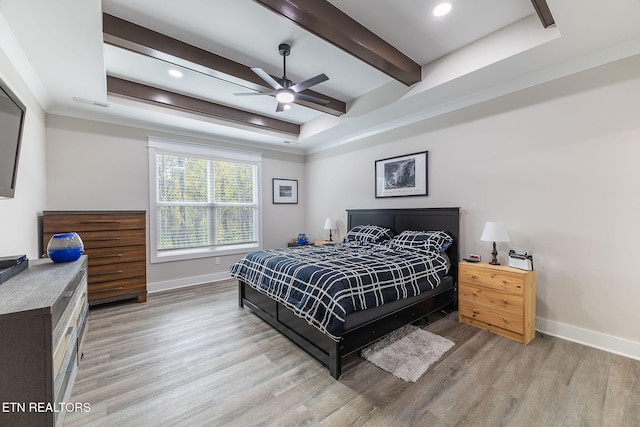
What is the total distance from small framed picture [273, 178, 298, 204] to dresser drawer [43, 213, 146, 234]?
251 cm

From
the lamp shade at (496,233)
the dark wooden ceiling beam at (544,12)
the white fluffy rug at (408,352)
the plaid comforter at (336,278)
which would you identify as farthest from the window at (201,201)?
the dark wooden ceiling beam at (544,12)

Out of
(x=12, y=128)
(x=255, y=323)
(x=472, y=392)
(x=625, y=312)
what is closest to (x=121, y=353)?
(x=255, y=323)

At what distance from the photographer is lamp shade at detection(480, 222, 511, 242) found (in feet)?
8.87

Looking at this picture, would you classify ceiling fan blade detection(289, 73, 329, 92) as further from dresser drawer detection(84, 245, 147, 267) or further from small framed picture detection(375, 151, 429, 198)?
dresser drawer detection(84, 245, 147, 267)

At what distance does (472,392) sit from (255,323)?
2.10 metres

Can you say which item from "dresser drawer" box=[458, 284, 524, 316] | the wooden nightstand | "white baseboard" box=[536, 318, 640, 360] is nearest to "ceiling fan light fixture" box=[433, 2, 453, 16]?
the wooden nightstand

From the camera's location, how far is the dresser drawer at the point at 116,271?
10.7 feet

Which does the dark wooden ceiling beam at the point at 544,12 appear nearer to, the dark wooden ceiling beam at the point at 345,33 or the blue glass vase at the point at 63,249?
the dark wooden ceiling beam at the point at 345,33

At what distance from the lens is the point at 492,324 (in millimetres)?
2703

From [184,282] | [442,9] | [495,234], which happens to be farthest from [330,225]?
[442,9]

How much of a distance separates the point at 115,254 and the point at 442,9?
4435mm

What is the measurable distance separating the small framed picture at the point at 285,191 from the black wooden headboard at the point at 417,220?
5.09ft

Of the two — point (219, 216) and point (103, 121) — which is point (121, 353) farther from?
point (103, 121)

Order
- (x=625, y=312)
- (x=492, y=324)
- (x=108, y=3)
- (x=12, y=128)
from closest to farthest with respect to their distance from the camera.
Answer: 1. (x=12, y=128)
2. (x=108, y=3)
3. (x=625, y=312)
4. (x=492, y=324)
